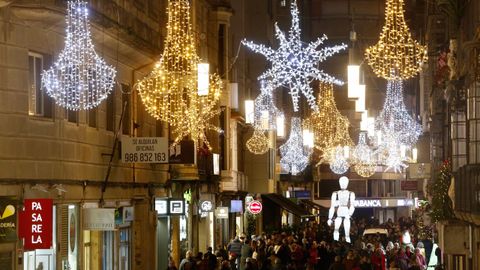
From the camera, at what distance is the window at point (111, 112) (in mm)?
28612

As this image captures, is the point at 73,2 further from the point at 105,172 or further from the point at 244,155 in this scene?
the point at 244,155

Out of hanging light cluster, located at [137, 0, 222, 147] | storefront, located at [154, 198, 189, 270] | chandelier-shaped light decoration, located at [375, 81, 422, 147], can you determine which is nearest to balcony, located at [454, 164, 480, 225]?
hanging light cluster, located at [137, 0, 222, 147]

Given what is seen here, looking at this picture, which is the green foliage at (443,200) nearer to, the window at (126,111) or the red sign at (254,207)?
the window at (126,111)

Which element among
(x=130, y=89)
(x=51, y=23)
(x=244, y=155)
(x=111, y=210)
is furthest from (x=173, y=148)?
(x=244, y=155)

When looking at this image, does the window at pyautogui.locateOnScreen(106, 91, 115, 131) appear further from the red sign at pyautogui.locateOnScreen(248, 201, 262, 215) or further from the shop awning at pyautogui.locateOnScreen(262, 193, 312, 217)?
the shop awning at pyautogui.locateOnScreen(262, 193, 312, 217)

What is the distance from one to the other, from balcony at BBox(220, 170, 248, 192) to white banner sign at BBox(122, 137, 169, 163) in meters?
18.2

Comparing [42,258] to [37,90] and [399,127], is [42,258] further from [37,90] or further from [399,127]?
[399,127]

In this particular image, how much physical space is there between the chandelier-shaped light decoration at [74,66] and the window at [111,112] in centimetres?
527

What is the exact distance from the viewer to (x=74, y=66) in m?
22.6

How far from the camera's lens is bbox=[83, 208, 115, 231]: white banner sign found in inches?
979

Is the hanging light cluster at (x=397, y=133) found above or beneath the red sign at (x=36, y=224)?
above

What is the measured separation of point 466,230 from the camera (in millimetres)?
30094

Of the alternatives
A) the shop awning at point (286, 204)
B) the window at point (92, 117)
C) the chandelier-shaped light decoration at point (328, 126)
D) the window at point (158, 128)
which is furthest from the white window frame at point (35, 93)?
the chandelier-shaped light decoration at point (328, 126)

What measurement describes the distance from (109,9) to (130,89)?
444cm
